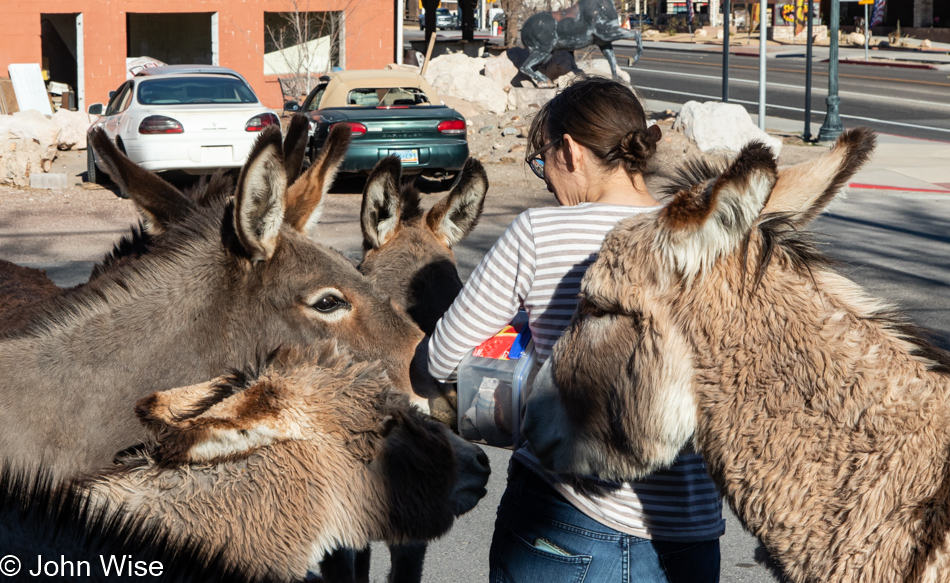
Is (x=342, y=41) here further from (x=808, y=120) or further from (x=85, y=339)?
(x=85, y=339)

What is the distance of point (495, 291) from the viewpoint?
7.77 ft

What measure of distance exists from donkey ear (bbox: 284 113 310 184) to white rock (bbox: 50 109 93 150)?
18.1 meters

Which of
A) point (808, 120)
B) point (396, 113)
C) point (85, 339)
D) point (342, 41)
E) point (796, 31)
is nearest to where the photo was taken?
point (85, 339)

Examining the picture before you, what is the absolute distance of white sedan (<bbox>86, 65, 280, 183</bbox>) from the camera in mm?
13836

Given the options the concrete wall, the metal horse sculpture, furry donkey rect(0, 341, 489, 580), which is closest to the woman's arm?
furry donkey rect(0, 341, 489, 580)

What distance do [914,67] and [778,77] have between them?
7.84m

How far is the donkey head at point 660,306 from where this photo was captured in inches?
74.1

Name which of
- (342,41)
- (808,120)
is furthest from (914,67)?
(342,41)

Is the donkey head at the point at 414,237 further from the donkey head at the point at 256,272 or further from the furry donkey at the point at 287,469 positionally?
the furry donkey at the point at 287,469

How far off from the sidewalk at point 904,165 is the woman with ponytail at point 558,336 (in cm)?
1145

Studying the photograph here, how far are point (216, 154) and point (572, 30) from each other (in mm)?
12125

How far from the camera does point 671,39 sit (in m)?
60.6

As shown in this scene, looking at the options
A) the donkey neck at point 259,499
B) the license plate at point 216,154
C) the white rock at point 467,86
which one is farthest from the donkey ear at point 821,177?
the white rock at point 467,86

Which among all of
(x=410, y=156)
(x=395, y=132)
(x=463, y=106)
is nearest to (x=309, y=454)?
(x=410, y=156)
